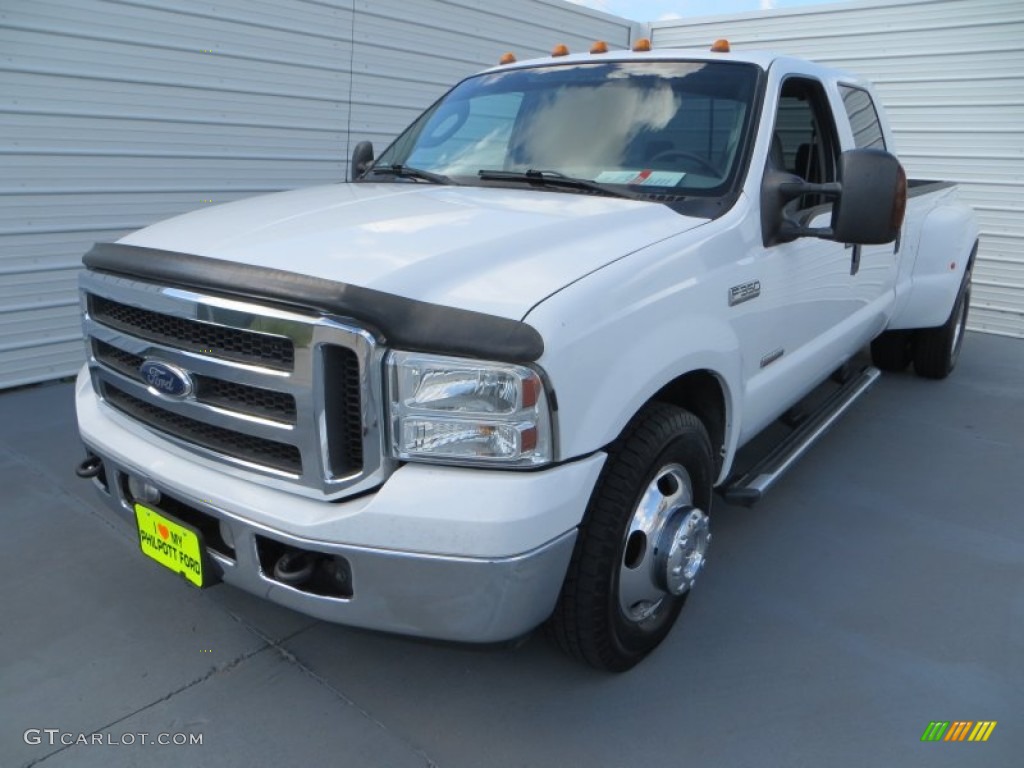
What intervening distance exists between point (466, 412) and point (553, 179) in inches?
50.1

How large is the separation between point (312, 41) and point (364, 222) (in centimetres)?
479

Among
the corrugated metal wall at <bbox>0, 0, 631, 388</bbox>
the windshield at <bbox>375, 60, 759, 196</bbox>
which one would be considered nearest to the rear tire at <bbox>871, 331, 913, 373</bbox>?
the windshield at <bbox>375, 60, 759, 196</bbox>

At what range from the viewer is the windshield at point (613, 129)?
285 centimetres

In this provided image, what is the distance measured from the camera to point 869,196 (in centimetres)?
246

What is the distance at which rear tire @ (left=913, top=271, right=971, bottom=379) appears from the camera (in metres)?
5.54

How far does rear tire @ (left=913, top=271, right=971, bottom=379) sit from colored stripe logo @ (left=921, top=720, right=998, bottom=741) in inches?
145

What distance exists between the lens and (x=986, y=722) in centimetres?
232

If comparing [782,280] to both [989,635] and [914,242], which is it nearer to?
[989,635]

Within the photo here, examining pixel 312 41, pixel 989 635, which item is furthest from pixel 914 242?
pixel 312 41

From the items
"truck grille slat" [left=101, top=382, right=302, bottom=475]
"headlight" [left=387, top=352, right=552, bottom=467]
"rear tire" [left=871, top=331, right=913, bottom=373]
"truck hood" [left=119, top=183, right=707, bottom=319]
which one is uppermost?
"truck hood" [left=119, top=183, right=707, bottom=319]

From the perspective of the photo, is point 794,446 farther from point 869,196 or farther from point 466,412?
point 466,412

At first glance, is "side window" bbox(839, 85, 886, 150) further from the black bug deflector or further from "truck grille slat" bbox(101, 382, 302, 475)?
"truck grille slat" bbox(101, 382, 302, 475)

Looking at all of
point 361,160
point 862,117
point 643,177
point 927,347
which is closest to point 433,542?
point 643,177

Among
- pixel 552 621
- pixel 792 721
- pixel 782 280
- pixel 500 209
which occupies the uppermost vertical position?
pixel 500 209
